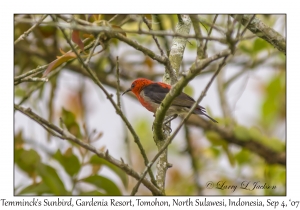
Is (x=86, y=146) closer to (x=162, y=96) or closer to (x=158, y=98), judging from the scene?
(x=162, y=96)

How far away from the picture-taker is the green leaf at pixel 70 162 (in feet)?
16.6

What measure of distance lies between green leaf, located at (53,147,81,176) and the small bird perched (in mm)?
911

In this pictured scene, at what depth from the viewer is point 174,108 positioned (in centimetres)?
465

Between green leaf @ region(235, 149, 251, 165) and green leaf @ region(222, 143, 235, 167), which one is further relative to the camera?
green leaf @ region(235, 149, 251, 165)

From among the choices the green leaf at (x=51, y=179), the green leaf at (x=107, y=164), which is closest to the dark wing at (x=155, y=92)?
the green leaf at (x=107, y=164)

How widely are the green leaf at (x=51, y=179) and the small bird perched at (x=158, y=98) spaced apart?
117 centimetres

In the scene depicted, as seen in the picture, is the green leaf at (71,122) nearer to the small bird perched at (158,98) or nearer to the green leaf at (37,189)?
the green leaf at (37,189)

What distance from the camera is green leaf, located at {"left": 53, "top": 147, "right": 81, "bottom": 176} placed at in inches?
200

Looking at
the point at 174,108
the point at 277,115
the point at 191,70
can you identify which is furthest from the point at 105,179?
the point at 277,115

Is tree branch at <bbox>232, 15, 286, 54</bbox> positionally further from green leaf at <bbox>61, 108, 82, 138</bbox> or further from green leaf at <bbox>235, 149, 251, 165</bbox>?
green leaf at <bbox>235, 149, 251, 165</bbox>

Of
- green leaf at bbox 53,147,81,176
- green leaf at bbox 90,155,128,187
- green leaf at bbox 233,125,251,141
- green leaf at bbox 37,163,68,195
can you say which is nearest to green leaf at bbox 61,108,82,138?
green leaf at bbox 53,147,81,176

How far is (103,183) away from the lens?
502cm
